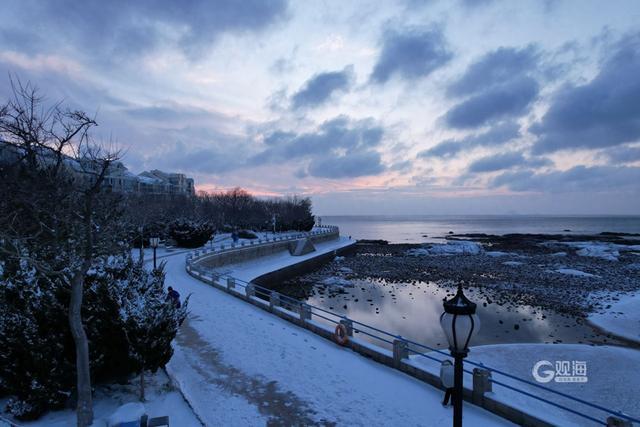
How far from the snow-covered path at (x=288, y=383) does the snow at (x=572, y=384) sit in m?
1.30

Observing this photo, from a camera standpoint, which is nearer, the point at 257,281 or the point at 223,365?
the point at 223,365

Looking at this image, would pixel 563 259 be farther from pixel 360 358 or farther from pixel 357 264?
pixel 360 358

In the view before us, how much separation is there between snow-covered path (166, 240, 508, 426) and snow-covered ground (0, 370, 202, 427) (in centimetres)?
30

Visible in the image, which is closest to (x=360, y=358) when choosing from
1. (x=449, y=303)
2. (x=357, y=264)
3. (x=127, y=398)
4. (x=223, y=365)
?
(x=223, y=365)

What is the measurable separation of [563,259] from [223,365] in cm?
5047

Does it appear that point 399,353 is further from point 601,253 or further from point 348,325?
point 601,253

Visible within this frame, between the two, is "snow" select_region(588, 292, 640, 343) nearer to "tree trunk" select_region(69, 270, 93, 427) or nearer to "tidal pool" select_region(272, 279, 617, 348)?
"tidal pool" select_region(272, 279, 617, 348)

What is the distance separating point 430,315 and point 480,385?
15260 mm

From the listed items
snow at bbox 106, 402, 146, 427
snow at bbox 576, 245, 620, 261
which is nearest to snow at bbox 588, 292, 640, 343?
snow at bbox 106, 402, 146, 427

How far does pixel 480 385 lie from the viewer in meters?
8.34

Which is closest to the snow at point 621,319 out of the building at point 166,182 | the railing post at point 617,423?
the railing post at point 617,423

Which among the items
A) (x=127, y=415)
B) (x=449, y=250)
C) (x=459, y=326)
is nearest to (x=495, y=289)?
(x=459, y=326)

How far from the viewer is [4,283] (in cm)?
730

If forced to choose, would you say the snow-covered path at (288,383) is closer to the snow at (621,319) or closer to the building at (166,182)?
the snow at (621,319)
